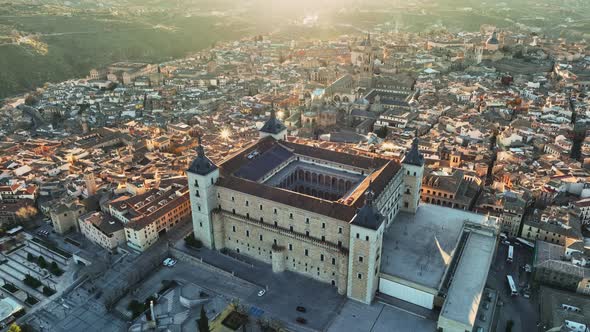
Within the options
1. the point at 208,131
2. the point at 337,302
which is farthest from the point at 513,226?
the point at 208,131

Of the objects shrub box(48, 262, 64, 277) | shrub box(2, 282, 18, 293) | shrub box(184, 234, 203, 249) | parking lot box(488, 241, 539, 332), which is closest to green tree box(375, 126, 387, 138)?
parking lot box(488, 241, 539, 332)

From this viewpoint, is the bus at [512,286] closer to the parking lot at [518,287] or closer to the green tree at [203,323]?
the parking lot at [518,287]

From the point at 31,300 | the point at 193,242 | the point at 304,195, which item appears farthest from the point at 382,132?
the point at 31,300

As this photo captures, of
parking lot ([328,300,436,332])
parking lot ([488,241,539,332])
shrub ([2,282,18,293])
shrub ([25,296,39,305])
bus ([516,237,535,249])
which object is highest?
parking lot ([328,300,436,332])

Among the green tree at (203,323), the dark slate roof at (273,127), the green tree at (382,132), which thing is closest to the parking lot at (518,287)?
the green tree at (203,323)

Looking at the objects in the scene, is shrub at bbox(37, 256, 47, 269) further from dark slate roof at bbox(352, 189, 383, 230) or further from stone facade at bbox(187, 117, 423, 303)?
dark slate roof at bbox(352, 189, 383, 230)

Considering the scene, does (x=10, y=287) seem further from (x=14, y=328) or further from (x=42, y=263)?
(x=14, y=328)
